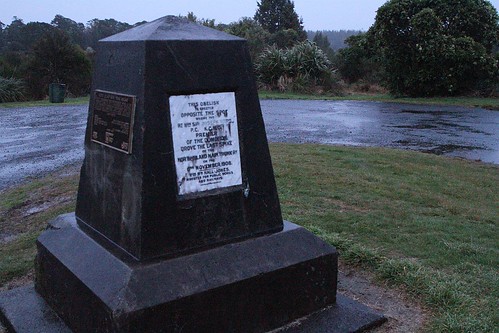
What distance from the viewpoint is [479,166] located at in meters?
9.23

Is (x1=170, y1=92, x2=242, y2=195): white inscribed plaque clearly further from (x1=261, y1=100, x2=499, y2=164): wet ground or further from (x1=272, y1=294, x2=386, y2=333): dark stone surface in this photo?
(x1=261, y1=100, x2=499, y2=164): wet ground

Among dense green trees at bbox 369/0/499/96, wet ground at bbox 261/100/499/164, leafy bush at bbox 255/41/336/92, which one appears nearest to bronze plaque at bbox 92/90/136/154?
wet ground at bbox 261/100/499/164

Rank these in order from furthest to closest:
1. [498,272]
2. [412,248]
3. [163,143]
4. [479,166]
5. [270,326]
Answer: [479,166], [412,248], [498,272], [270,326], [163,143]

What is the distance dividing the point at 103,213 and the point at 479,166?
24.2 ft

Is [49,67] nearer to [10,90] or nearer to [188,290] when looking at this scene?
[10,90]

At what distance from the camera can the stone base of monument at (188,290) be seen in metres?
2.87

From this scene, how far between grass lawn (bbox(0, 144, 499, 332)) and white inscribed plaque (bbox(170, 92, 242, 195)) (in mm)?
1481

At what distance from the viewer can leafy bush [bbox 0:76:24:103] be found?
2316 centimetres

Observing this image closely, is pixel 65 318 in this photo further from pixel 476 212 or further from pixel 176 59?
pixel 476 212

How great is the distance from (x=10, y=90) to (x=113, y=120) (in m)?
22.4

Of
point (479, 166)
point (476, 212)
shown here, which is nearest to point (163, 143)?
point (476, 212)

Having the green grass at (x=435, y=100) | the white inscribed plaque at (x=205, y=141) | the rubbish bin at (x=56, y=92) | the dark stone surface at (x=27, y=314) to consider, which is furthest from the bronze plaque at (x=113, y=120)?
the rubbish bin at (x=56, y=92)

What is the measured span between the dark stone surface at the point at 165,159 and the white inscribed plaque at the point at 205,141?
0.05 m

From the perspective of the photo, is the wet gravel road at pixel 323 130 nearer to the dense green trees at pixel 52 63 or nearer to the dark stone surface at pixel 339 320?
the dark stone surface at pixel 339 320
